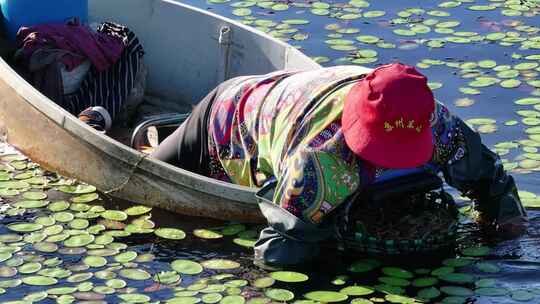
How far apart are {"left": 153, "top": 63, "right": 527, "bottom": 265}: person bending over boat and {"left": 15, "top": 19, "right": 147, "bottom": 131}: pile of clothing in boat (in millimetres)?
1205

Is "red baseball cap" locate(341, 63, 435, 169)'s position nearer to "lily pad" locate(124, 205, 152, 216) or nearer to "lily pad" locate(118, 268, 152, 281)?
"lily pad" locate(118, 268, 152, 281)

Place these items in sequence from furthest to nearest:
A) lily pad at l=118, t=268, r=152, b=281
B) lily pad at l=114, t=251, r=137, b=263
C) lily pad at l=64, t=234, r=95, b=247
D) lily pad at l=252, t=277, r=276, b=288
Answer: lily pad at l=64, t=234, r=95, b=247 → lily pad at l=114, t=251, r=137, b=263 → lily pad at l=118, t=268, r=152, b=281 → lily pad at l=252, t=277, r=276, b=288

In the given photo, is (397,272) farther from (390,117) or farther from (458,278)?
(390,117)

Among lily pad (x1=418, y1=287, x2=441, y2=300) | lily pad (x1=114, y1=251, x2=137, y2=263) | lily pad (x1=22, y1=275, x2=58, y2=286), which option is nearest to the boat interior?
lily pad (x1=114, y1=251, x2=137, y2=263)

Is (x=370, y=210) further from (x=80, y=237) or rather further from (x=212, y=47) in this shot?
(x=212, y=47)

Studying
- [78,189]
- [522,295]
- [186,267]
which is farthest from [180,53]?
[522,295]

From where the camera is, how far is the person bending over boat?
4.51 m

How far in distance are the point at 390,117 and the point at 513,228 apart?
113cm

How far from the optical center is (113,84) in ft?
21.3

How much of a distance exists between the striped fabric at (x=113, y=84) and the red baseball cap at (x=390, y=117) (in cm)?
216

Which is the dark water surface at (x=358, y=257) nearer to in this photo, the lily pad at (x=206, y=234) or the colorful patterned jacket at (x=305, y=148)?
the lily pad at (x=206, y=234)

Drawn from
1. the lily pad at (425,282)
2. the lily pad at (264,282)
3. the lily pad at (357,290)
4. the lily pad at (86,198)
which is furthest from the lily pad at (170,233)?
the lily pad at (425,282)

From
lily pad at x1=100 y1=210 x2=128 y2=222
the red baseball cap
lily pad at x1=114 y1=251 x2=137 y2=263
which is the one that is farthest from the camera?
lily pad at x1=100 y1=210 x2=128 y2=222

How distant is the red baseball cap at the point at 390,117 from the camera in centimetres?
446
